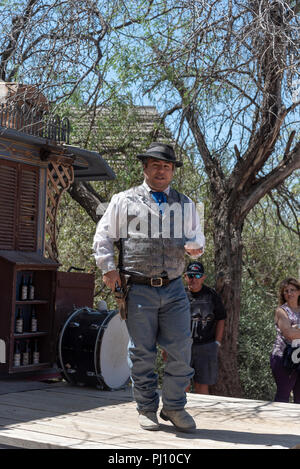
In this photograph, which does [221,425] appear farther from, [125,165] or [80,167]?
[125,165]

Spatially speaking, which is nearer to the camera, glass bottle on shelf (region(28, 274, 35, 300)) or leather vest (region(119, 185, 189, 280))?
leather vest (region(119, 185, 189, 280))

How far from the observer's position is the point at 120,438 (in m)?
3.92

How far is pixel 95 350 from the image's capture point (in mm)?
5785

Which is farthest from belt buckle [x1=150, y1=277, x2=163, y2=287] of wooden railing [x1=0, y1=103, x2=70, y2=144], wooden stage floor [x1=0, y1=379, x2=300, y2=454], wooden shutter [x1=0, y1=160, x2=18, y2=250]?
wooden shutter [x1=0, y1=160, x2=18, y2=250]

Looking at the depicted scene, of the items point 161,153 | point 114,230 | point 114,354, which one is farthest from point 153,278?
point 114,354

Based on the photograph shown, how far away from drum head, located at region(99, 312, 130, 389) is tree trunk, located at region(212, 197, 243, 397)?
10.6 ft

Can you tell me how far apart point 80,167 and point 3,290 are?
242 cm

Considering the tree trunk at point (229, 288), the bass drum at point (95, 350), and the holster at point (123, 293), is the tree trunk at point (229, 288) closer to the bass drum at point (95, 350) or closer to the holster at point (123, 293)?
the bass drum at point (95, 350)

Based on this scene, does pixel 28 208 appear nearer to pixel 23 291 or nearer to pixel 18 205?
pixel 18 205

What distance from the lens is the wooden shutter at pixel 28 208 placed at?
7.08 metres

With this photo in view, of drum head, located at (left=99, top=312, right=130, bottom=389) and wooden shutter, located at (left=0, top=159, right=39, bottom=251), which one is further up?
wooden shutter, located at (left=0, top=159, right=39, bottom=251)

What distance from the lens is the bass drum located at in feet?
19.0

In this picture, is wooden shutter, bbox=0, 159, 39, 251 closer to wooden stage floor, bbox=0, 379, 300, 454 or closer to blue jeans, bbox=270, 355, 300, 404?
wooden stage floor, bbox=0, 379, 300, 454

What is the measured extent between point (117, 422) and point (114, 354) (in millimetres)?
Answer: 1576
